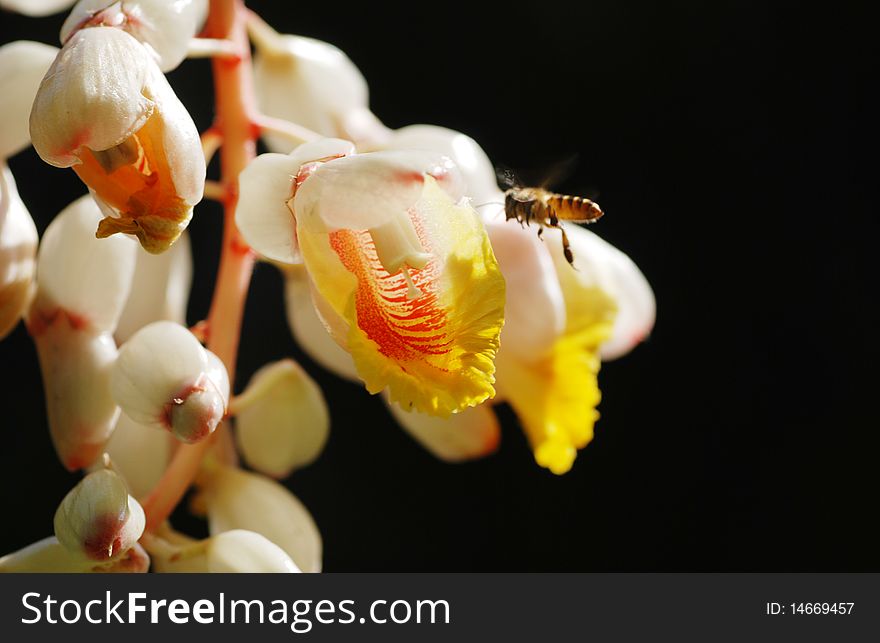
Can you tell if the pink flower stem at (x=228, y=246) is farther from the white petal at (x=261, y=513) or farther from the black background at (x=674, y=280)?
the black background at (x=674, y=280)

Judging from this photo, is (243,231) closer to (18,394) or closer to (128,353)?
(128,353)

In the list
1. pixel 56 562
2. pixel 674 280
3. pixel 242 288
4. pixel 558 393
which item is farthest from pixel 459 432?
pixel 674 280

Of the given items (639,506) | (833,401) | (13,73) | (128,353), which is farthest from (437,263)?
(833,401)

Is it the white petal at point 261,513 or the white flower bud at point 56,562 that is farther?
the white petal at point 261,513

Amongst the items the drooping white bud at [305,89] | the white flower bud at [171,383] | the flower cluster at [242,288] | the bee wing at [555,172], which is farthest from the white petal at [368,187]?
the drooping white bud at [305,89]

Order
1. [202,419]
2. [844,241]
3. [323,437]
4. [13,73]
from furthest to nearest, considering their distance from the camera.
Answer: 1. [844,241]
2. [323,437]
3. [13,73]
4. [202,419]

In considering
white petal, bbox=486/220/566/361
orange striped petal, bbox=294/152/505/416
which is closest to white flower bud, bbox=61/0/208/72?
orange striped petal, bbox=294/152/505/416

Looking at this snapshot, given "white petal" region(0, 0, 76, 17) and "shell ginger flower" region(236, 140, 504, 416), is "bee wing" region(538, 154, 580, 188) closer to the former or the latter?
"shell ginger flower" region(236, 140, 504, 416)
